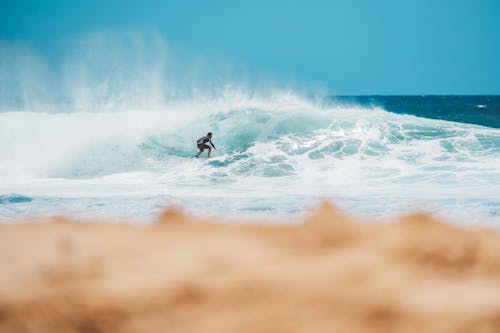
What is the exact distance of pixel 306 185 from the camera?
1045 centimetres

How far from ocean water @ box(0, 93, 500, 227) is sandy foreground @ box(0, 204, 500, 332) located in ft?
12.5

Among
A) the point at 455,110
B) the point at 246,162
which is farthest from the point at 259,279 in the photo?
the point at 455,110

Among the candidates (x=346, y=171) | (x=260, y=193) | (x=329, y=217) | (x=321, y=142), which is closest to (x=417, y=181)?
(x=346, y=171)

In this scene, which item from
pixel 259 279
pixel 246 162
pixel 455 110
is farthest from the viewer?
pixel 455 110

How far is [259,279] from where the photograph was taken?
1.44 metres

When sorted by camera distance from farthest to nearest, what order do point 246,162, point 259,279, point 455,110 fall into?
point 455,110 < point 246,162 < point 259,279

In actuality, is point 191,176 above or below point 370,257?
below

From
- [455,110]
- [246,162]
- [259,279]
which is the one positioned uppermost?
[455,110]

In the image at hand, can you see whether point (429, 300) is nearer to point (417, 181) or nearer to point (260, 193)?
point (260, 193)

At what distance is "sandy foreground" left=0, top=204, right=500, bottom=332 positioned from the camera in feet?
4.40

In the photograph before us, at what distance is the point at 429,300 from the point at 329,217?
52 centimetres

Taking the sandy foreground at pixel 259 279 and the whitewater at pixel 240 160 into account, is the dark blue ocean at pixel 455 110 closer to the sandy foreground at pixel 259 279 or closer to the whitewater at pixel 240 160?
the whitewater at pixel 240 160

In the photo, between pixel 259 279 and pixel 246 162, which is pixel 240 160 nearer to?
pixel 246 162

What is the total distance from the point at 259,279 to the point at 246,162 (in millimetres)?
11613
